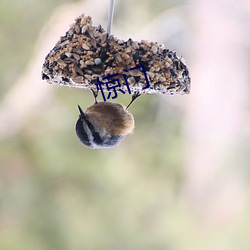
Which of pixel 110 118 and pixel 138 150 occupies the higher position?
pixel 138 150

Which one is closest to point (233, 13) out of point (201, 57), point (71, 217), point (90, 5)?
point (201, 57)

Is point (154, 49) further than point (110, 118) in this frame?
No

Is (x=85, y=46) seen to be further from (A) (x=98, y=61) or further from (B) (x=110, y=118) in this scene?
(B) (x=110, y=118)

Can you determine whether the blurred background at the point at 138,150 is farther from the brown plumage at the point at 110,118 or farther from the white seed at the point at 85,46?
the white seed at the point at 85,46

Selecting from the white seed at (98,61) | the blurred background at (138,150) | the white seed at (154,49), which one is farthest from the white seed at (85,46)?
the blurred background at (138,150)

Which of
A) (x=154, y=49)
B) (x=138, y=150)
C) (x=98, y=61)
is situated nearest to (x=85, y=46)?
(x=98, y=61)

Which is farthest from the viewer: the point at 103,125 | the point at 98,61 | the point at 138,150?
the point at 138,150

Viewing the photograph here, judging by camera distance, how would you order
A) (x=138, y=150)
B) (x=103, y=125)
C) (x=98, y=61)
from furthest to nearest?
(x=138, y=150) → (x=103, y=125) → (x=98, y=61)

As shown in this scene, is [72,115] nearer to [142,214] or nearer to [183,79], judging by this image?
[142,214]
